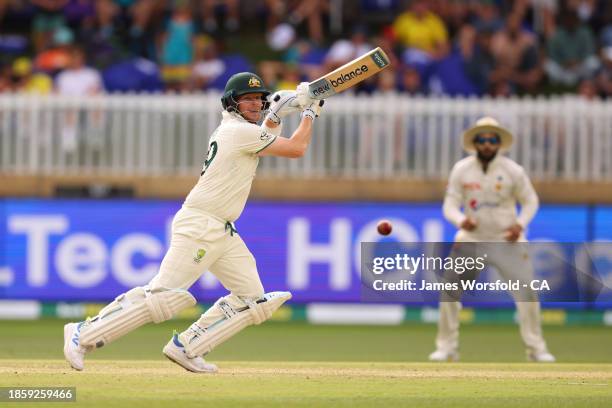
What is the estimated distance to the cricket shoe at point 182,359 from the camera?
10477 millimetres

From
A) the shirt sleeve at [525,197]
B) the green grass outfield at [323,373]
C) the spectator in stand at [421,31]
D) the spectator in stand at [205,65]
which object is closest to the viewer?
the green grass outfield at [323,373]

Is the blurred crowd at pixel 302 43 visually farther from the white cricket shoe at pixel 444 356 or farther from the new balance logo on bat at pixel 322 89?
the new balance logo on bat at pixel 322 89

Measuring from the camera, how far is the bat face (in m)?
10.5

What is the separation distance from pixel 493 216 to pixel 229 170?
12.6 ft

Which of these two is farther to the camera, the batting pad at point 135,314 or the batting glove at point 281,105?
the batting glove at point 281,105

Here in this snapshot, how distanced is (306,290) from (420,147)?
7.95ft

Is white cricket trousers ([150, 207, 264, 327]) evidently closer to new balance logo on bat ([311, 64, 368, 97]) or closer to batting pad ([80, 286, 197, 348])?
Result: batting pad ([80, 286, 197, 348])

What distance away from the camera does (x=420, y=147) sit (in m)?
18.6

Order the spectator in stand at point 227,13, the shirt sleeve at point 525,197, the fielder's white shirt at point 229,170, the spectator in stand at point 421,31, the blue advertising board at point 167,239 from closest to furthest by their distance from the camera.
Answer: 1. the fielder's white shirt at point 229,170
2. the shirt sleeve at point 525,197
3. the blue advertising board at point 167,239
4. the spectator in stand at point 421,31
5. the spectator in stand at point 227,13

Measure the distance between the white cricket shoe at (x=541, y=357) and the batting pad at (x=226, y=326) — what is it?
359cm

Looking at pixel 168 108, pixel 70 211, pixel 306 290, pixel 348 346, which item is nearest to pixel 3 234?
pixel 70 211

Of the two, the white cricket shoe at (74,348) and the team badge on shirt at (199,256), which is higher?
the team badge on shirt at (199,256)

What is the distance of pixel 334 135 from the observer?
18.5m

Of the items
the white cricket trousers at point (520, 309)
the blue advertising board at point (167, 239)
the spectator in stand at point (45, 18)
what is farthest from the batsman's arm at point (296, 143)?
the spectator in stand at point (45, 18)
